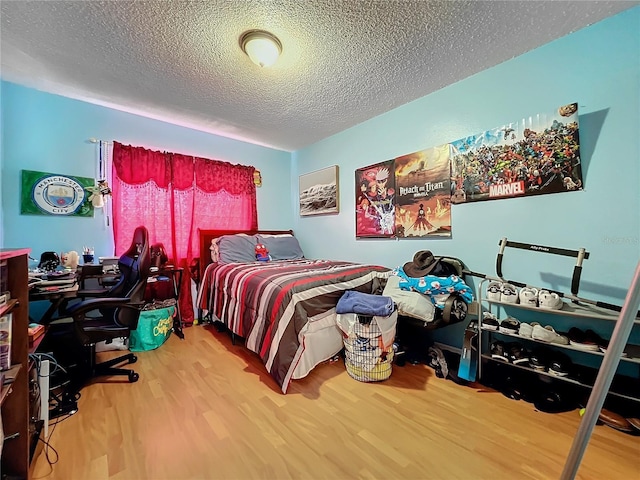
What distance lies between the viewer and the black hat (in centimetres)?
220

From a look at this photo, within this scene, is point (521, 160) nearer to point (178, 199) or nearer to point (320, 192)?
point (320, 192)

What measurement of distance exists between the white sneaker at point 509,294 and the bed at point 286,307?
965mm

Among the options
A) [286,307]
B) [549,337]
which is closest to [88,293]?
[286,307]

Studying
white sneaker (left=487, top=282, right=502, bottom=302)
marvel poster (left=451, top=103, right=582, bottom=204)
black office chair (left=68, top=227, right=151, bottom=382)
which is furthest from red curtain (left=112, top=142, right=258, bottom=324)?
white sneaker (left=487, top=282, right=502, bottom=302)

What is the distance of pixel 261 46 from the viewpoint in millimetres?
1782

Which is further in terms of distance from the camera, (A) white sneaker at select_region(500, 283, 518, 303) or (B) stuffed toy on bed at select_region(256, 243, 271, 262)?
(B) stuffed toy on bed at select_region(256, 243, 271, 262)

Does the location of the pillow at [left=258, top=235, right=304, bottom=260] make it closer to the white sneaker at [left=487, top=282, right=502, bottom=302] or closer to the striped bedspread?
the striped bedspread

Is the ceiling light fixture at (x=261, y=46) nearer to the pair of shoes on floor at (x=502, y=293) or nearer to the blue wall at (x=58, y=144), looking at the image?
the blue wall at (x=58, y=144)

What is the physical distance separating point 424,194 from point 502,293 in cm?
113

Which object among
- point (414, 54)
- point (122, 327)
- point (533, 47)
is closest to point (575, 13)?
point (533, 47)

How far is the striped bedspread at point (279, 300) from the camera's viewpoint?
1.86 meters

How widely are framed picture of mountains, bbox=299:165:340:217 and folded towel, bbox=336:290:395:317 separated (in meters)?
1.68

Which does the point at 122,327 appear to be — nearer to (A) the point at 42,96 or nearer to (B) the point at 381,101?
(A) the point at 42,96

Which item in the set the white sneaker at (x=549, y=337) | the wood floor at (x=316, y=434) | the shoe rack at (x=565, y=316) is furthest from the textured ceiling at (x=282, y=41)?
the wood floor at (x=316, y=434)
